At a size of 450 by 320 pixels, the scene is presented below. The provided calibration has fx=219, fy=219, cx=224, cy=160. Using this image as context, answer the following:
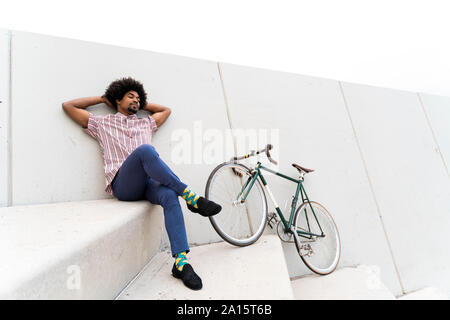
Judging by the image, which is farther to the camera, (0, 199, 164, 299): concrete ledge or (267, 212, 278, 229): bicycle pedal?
(267, 212, 278, 229): bicycle pedal

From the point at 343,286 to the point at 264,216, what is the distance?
91cm

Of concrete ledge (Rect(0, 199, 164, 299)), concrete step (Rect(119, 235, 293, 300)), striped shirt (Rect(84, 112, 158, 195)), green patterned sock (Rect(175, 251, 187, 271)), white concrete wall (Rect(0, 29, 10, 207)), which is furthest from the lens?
striped shirt (Rect(84, 112, 158, 195))

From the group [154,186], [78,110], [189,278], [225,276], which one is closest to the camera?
[189,278]

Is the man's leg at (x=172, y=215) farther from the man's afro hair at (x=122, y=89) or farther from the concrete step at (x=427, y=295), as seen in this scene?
the concrete step at (x=427, y=295)

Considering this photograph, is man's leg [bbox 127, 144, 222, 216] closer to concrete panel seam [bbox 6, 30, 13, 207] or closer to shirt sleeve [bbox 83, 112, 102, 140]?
shirt sleeve [bbox 83, 112, 102, 140]

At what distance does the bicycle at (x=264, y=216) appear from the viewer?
1.85 meters

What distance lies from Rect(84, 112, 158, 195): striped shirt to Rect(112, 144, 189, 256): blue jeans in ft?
0.61

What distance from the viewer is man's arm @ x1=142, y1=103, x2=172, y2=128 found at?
196cm

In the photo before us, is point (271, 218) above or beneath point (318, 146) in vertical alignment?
beneath

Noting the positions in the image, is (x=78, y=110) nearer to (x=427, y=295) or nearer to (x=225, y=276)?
(x=225, y=276)

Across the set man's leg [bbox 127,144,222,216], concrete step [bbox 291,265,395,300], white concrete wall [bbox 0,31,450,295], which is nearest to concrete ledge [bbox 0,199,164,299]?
man's leg [bbox 127,144,222,216]

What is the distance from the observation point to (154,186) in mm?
1434

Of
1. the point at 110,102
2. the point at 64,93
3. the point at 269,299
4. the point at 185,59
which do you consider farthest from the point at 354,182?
the point at 64,93

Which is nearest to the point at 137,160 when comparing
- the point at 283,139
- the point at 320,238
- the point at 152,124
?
the point at 152,124
